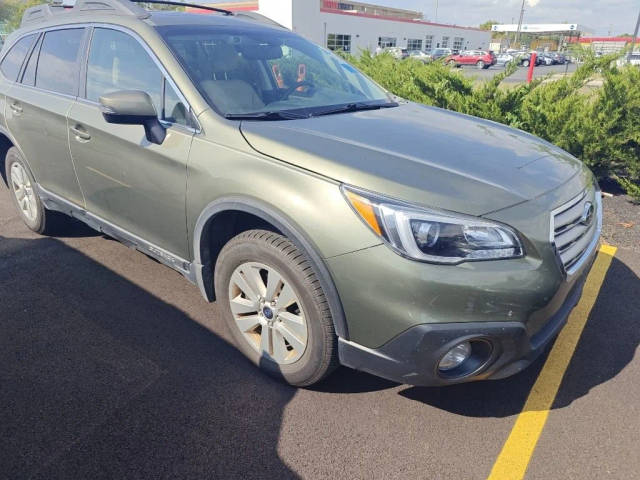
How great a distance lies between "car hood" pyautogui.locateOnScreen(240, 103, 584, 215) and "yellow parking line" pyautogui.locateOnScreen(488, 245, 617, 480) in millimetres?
1056

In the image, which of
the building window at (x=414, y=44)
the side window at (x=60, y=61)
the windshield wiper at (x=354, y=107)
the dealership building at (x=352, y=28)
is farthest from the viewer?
the building window at (x=414, y=44)

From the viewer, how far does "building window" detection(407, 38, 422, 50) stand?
5122 cm

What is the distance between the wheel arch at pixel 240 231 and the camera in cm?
205

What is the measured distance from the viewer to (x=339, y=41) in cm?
4125

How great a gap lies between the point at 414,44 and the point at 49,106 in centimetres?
5426

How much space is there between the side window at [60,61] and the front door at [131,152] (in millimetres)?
202

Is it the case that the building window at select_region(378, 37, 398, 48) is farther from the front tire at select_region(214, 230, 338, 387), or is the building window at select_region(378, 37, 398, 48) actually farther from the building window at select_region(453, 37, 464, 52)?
the front tire at select_region(214, 230, 338, 387)

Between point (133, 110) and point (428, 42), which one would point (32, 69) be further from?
point (428, 42)

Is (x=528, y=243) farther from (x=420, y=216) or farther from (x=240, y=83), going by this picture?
(x=240, y=83)

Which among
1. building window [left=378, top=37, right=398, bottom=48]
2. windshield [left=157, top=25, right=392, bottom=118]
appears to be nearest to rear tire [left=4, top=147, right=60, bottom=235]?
windshield [left=157, top=25, right=392, bottom=118]

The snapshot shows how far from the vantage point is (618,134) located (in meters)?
5.34

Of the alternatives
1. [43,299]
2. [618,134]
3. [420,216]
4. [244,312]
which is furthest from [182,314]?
[618,134]

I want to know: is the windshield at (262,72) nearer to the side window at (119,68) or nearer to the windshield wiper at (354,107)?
the windshield wiper at (354,107)

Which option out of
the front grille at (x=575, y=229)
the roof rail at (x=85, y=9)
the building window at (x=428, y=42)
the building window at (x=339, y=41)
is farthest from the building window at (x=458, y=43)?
the front grille at (x=575, y=229)
